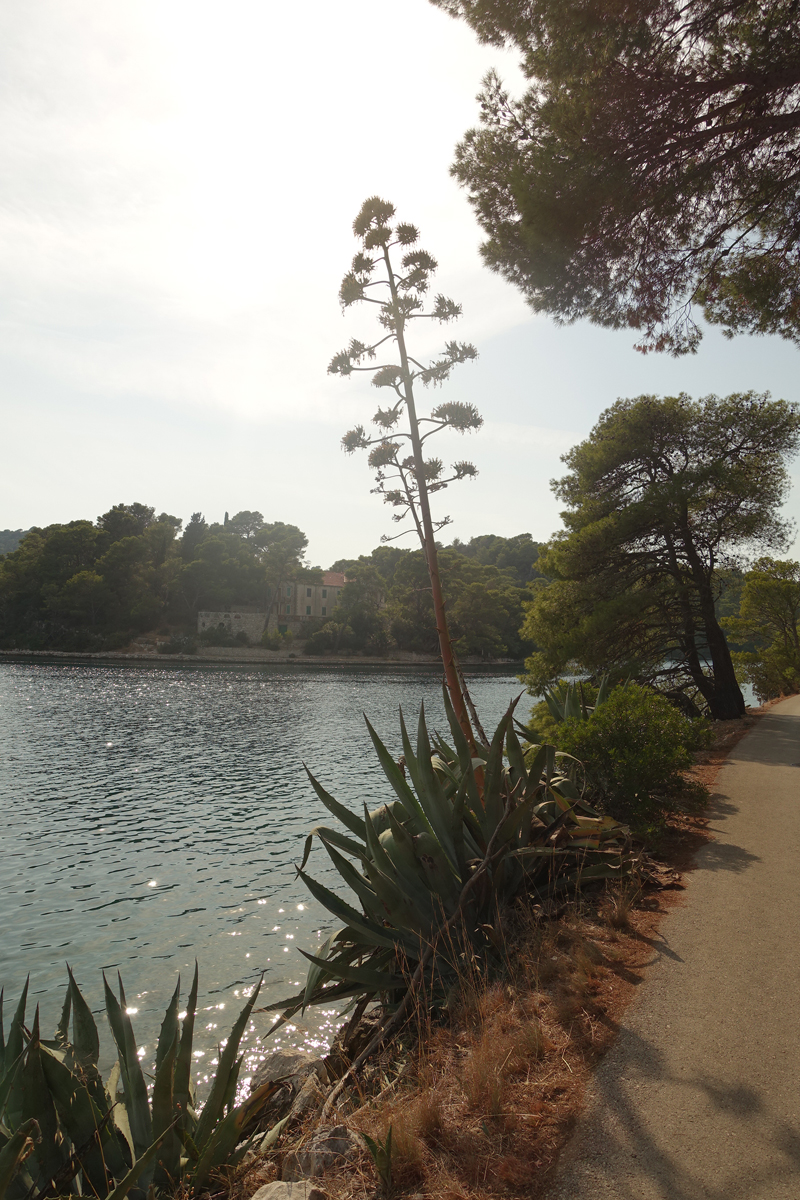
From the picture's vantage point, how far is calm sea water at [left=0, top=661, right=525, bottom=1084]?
7695mm

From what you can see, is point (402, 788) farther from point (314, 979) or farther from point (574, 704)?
point (574, 704)

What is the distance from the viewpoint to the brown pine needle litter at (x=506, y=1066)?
102 inches

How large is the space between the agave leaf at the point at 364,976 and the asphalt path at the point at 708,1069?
1539 millimetres

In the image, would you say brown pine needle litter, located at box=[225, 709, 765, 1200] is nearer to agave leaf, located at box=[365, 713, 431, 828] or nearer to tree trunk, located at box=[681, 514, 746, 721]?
agave leaf, located at box=[365, 713, 431, 828]

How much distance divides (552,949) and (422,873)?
37.3 inches

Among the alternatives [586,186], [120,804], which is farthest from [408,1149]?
[120,804]

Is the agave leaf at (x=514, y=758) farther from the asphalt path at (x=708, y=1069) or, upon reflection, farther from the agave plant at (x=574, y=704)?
the agave plant at (x=574, y=704)

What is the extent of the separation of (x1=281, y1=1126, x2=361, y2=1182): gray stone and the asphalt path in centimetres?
88

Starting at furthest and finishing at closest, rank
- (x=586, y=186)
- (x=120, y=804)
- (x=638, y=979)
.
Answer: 1. (x=120, y=804)
2. (x=586, y=186)
3. (x=638, y=979)

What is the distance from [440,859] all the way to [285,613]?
89.5m

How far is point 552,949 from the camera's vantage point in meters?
4.32

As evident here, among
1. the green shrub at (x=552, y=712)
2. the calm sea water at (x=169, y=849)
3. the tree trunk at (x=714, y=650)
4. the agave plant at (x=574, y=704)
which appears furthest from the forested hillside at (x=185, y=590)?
the agave plant at (x=574, y=704)

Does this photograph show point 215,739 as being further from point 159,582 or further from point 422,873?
point 159,582

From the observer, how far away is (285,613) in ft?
305
